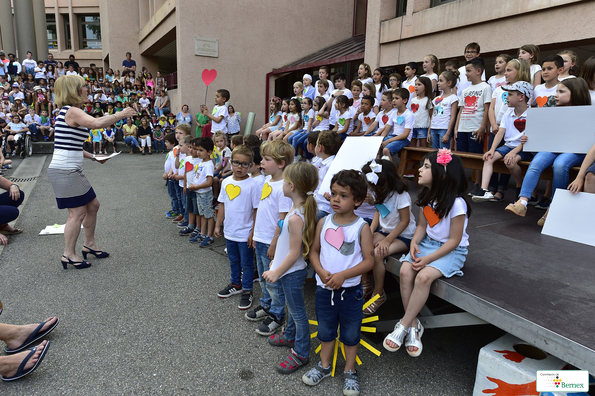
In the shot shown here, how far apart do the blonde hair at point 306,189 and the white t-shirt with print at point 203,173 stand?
2605 millimetres

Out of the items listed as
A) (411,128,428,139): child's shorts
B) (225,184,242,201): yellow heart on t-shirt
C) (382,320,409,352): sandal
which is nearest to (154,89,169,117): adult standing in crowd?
(411,128,428,139): child's shorts

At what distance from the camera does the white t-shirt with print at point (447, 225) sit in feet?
8.10

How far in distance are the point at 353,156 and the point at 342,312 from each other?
159 cm

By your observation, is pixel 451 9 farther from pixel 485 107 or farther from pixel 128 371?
pixel 128 371

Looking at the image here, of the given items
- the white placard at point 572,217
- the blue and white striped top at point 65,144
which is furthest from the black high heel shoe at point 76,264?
the white placard at point 572,217

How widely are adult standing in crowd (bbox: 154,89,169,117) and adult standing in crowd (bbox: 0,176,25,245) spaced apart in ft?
40.7

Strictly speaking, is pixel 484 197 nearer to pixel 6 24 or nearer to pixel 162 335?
pixel 162 335

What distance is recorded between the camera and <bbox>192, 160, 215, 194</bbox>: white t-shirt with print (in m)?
4.93

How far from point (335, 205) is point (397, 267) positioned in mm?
808

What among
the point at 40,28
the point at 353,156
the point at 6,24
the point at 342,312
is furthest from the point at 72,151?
the point at 6,24

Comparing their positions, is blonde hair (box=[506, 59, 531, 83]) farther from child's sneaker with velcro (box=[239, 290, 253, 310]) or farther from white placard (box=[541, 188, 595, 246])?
child's sneaker with velcro (box=[239, 290, 253, 310])

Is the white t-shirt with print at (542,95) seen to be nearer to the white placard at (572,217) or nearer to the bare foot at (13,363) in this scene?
the white placard at (572,217)

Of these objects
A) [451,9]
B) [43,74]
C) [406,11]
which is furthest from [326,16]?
[43,74]

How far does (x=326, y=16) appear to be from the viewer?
51.8 feet
